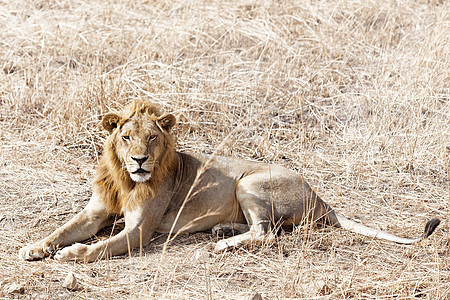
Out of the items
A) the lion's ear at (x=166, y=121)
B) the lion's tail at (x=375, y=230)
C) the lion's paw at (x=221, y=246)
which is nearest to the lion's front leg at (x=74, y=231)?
the lion's ear at (x=166, y=121)

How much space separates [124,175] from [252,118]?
235 centimetres

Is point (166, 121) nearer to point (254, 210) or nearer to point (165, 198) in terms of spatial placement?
point (165, 198)

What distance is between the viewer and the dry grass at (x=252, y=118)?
13.4ft

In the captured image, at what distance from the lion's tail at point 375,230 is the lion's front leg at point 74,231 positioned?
178cm

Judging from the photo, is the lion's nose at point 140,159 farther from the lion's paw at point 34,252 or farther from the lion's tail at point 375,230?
the lion's tail at point 375,230

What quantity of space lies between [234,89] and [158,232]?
2563 millimetres

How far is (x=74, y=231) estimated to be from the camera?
4551 mm

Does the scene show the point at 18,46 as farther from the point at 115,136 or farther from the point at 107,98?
the point at 115,136

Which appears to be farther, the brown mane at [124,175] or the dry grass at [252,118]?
the brown mane at [124,175]

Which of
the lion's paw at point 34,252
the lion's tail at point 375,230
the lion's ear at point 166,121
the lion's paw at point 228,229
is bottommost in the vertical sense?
the lion's paw at point 228,229

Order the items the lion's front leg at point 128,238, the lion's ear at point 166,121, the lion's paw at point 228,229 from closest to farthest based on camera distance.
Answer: the lion's front leg at point 128,238 < the lion's ear at point 166,121 < the lion's paw at point 228,229

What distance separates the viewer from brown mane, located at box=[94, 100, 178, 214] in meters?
4.56

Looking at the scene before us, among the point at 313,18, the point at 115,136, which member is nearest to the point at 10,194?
the point at 115,136

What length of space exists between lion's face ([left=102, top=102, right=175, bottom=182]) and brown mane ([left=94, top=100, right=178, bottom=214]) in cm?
2
